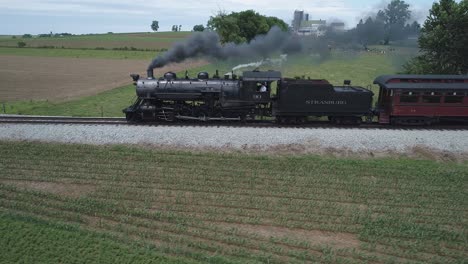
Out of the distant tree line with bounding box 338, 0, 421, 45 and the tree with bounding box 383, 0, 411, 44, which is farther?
the tree with bounding box 383, 0, 411, 44

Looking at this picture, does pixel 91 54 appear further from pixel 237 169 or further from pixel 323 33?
pixel 237 169

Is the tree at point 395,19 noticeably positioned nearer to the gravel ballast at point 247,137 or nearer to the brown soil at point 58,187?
the gravel ballast at point 247,137

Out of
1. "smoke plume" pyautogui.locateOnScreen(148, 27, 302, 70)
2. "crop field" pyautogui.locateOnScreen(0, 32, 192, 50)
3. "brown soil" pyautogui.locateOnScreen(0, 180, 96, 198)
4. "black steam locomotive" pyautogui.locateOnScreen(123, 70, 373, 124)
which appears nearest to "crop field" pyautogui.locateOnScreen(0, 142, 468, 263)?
"brown soil" pyautogui.locateOnScreen(0, 180, 96, 198)

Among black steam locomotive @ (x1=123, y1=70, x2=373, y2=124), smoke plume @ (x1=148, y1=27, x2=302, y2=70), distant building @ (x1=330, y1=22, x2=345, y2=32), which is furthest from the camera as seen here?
distant building @ (x1=330, y1=22, x2=345, y2=32)

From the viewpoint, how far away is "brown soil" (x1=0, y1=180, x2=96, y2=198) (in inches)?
544

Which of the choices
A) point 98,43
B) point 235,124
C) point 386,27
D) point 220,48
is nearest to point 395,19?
point 386,27

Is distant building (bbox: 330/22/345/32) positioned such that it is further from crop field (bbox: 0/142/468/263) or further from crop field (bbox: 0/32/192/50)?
crop field (bbox: 0/32/192/50)

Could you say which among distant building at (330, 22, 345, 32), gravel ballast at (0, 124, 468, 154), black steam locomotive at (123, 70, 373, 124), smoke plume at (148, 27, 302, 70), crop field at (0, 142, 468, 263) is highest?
distant building at (330, 22, 345, 32)

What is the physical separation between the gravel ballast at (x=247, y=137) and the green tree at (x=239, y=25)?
32930 mm

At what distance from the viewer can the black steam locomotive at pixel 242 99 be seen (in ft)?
66.9

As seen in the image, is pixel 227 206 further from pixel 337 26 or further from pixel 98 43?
pixel 98 43

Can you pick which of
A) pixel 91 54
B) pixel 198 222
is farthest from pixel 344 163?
pixel 91 54

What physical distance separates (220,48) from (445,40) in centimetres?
1704

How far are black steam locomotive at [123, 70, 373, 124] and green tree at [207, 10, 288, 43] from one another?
3110 cm
